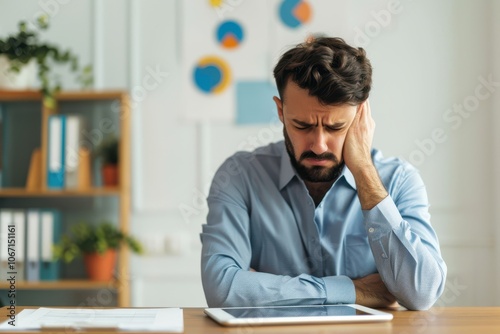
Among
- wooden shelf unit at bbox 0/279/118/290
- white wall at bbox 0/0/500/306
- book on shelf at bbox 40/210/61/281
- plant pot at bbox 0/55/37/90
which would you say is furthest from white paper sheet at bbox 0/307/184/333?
plant pot at bbox 0/55/37/90

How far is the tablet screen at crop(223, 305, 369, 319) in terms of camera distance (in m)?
1.37

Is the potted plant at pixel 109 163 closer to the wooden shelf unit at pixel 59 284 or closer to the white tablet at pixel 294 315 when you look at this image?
the wooden shelf unit at pixel 59 284

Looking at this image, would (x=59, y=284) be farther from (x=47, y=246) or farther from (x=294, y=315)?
(x=294, y=315)

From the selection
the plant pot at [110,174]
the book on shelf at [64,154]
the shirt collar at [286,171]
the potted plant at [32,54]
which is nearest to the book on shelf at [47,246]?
the book on shelf at [64,154]

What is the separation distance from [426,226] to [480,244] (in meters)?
1.76

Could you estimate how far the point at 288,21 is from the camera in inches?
143

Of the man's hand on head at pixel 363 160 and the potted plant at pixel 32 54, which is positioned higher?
the potted plant at pixel 32 54

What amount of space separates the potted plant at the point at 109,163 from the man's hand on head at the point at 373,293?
2.06m

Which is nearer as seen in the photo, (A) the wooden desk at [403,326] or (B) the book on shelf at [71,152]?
(A) the wooden desk at [403,326]

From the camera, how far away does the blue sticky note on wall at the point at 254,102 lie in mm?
3582

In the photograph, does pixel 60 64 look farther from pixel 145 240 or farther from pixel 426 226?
pixel 426 226

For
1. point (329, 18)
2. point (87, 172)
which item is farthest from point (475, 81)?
point (87, 172)

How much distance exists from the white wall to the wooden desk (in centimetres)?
202

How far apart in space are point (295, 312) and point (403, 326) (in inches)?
9.0
